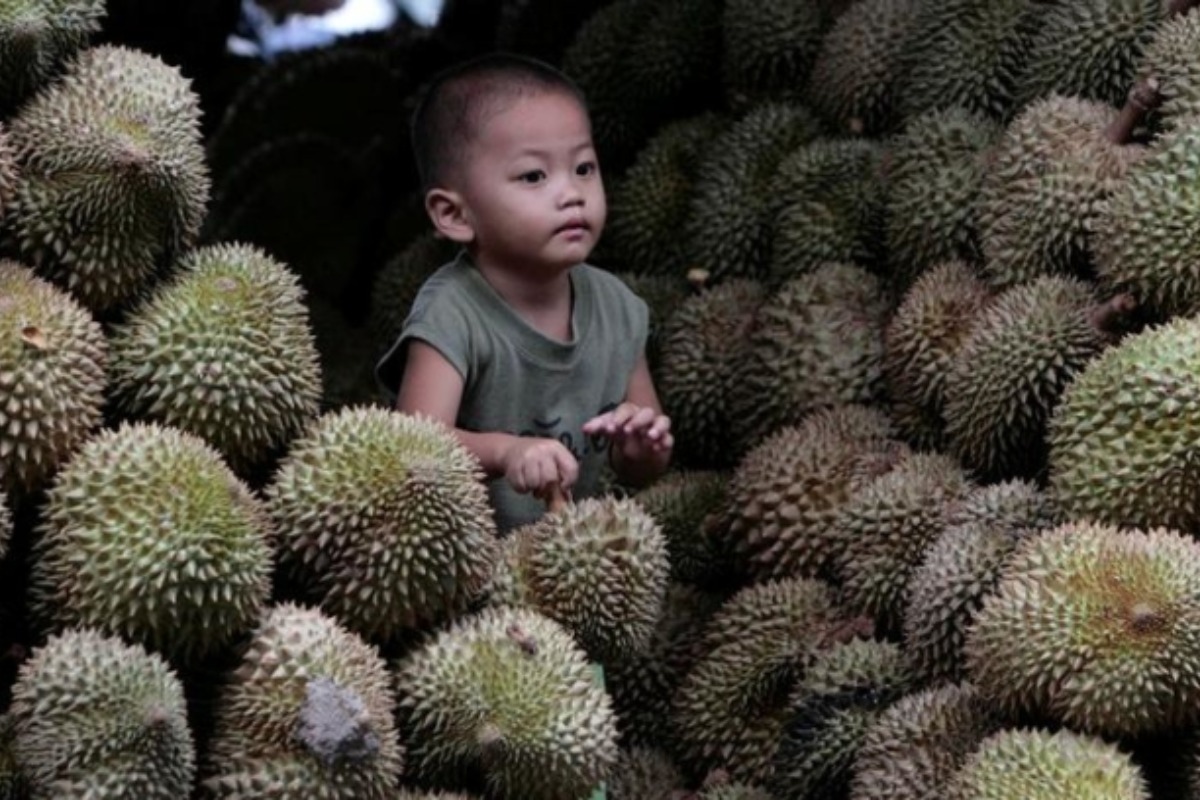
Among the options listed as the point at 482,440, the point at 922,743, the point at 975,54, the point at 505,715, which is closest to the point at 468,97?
the point at 482,440

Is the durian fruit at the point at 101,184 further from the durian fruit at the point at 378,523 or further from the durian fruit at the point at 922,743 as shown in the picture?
the durian fruit at the point at 922,743

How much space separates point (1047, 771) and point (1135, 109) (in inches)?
54.0

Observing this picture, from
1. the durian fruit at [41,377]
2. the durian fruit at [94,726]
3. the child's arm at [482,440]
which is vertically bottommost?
the child's arm at [482,440]

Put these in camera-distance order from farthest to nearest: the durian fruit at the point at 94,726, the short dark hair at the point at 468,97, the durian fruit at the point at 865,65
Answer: the durian fruit at the point at 865,65 → the short dark hair at the point at 468,97 → the durian fruit at the point at 94,726

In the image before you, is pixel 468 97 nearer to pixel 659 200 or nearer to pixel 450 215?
pixel 450 215

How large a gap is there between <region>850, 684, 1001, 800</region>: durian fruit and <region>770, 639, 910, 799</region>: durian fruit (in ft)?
0.41

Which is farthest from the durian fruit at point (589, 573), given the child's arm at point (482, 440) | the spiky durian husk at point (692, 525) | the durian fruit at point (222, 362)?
the spiky durian husk at point (692, 525)

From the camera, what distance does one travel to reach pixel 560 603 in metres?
3.54

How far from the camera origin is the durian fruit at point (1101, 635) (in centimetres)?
326

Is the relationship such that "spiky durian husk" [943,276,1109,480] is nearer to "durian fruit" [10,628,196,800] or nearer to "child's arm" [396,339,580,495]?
"child's arm" [396,339,580,495]

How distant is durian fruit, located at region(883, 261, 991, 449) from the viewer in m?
4.15

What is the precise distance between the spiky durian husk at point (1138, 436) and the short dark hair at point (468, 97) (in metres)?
1.24

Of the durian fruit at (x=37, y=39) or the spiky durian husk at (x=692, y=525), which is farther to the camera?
the spiky durian husk at (x=692, y=525)

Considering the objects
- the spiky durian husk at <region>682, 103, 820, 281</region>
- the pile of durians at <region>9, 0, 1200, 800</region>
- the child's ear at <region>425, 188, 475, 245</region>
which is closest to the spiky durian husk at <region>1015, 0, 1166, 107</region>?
the pile of durians at <region>9, 0, 1200, 800</region>
